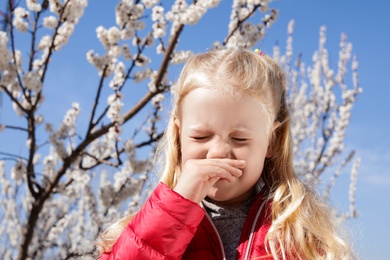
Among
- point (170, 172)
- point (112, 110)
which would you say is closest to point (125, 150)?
point (112, 110)

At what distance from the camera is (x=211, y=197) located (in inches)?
48.8

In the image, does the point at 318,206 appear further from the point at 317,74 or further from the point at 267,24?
the point at 317,74

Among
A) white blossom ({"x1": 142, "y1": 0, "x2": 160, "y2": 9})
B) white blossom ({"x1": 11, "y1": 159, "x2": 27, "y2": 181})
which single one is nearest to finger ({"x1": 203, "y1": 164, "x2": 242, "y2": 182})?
white blossom ({"x1": 142, "y1": 0, "x2": 160, "y2": 9})

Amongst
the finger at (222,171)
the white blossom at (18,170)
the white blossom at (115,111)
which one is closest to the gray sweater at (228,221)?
the finger at (222,171)

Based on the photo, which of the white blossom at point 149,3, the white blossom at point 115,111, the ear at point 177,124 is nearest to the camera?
the ear at point 177,124

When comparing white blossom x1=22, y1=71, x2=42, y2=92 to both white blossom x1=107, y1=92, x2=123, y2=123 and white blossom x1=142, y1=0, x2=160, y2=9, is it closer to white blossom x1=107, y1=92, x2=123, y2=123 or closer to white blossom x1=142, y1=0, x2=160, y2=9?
white blossom x1=107, y1=92, x2=123, y2=123

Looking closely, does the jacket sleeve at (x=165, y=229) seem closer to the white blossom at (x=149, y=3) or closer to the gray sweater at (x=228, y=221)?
the gray sweater at (x=228, y=221)

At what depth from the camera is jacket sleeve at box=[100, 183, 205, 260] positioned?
1.08 meters

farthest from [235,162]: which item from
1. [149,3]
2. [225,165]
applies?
[149,3]

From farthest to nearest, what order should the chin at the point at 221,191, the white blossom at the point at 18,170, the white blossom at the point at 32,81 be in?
1. the white blossom at the point at 18,170
2. the white blossom at the point at 32,81
3. the chin at the point at 221,191

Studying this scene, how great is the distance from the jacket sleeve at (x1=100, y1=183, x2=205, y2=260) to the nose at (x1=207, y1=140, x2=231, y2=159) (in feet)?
0.41

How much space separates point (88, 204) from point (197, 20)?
8.23ft

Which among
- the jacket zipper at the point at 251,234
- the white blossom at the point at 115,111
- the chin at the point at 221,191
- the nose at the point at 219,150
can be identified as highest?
the white blossom at the point at 115,111

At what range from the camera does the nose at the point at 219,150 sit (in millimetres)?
1155
